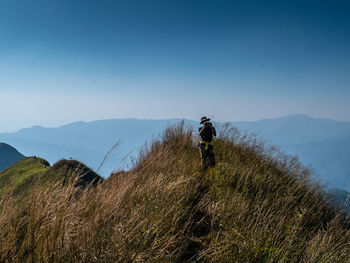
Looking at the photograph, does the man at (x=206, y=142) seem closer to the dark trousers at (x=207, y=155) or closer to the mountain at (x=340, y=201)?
the dark trousers at (x=207, y=155)

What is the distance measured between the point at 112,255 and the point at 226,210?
6.55 ft

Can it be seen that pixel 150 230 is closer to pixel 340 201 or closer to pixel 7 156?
pixel 340 201

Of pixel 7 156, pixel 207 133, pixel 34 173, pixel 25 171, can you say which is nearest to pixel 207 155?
pixel 207 133

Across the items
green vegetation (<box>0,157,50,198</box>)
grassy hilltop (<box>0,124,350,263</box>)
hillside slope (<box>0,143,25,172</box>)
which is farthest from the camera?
hillside slope (<box>0,143,25,172</box>)

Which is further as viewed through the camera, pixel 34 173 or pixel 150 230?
pixel 34 173

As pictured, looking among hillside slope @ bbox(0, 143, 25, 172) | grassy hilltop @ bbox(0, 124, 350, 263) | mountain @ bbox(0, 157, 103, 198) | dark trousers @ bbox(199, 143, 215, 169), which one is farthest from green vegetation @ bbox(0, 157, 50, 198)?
hillside slope @ bbox(0, 143, 25, 172)

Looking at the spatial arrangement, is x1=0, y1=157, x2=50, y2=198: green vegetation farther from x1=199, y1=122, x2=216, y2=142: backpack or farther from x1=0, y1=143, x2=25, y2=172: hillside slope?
x1=0, y1=143, x2=25, y2=172: hillside slope

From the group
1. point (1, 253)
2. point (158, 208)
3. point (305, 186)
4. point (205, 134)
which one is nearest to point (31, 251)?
point (1, 253)

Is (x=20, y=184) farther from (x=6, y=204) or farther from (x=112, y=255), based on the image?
(x=112, y=255)

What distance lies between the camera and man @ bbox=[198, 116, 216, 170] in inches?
248

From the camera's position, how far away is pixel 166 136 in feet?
33.4

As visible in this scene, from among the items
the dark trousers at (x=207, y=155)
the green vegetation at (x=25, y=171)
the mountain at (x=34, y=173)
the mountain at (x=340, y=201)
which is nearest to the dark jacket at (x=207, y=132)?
the dark trousers at (x=207, y=155)

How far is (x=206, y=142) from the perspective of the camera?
6504 mm

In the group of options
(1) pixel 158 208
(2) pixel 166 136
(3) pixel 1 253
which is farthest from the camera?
(2) pixel 166 136
